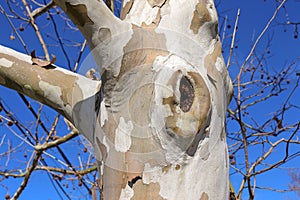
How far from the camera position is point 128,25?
1.86ft

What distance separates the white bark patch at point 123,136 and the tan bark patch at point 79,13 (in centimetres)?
16

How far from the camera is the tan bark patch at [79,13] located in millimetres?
533

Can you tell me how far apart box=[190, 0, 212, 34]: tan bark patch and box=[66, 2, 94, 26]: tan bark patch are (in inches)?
6.8

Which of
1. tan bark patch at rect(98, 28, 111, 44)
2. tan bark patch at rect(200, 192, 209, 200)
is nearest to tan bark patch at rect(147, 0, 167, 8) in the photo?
tan bark patch at rect(98, 28, 111, 44)

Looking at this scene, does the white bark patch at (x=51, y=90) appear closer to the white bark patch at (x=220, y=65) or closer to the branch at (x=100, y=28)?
the branch at (x=100, y=28)

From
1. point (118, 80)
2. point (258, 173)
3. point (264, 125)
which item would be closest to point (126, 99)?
point (118, 80)

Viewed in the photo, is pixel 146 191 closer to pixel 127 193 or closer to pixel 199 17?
pixel 127 193

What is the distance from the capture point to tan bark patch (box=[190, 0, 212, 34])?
60 cm

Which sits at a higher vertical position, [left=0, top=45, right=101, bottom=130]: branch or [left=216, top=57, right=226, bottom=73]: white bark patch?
[left=216, top=57, right=226, bottom=73]: white bark patch

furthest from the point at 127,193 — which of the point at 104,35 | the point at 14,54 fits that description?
the point at 14,54

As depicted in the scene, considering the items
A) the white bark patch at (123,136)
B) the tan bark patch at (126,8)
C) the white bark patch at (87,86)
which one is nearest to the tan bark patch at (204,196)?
the white bark patch at (123,136)

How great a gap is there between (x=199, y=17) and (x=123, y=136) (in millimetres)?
246

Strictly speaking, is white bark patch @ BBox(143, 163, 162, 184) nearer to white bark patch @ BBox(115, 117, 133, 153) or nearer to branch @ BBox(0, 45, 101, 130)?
white bark patch @ BBox(115, 117, 133, 153)

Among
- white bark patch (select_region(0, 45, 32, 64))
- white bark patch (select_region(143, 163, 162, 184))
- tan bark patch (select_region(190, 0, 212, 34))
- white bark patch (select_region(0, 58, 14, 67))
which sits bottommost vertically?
white bark patch (select_region(143, 163, 162, 184))
